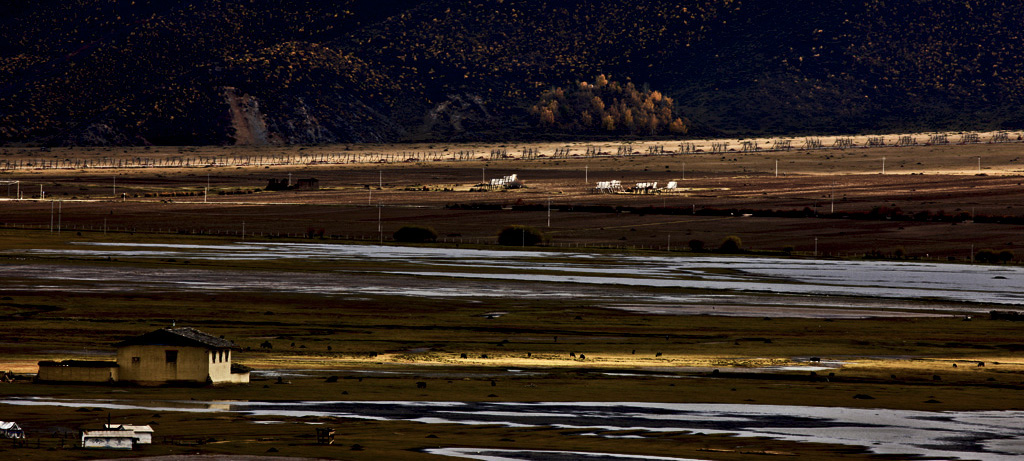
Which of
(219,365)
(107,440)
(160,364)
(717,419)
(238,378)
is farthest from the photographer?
(238,378)

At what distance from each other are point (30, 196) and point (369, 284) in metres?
105

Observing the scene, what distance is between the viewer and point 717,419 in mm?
42031

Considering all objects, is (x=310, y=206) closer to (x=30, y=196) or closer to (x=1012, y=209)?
(x=30, y=196)

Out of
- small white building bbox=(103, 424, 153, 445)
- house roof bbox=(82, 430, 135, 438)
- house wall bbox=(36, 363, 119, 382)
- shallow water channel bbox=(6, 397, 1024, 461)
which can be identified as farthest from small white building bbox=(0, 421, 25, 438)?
house wall bbox=(36, 363, 119, 382)

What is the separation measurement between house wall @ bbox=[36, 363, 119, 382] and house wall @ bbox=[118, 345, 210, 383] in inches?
14.7

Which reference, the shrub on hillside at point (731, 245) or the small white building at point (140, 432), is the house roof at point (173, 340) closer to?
the small white building at point (140, 432)

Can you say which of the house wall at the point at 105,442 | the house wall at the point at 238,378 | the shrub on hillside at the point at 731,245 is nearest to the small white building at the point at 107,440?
the house wall at the point at 105,442

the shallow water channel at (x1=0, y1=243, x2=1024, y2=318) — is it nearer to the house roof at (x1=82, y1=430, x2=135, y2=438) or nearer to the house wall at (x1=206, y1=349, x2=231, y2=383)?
the house wall at (x1=206, y1=349, x2=231, y2=383)

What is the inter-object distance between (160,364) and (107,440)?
1298 cm

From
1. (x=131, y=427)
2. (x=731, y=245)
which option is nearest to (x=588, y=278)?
(x=731, y=245)

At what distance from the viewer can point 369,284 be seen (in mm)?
86312

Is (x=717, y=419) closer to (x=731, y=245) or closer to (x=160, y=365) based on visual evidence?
(x=160, y=365)

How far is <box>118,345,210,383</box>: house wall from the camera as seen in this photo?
46.8 metres

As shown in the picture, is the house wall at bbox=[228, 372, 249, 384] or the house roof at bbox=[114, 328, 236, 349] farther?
the house wall at bbox=[228, 372, 249, 384]
